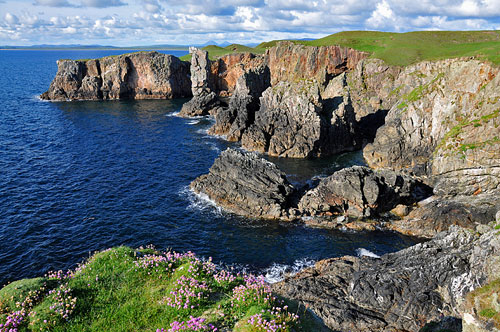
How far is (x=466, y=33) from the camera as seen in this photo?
357 ft

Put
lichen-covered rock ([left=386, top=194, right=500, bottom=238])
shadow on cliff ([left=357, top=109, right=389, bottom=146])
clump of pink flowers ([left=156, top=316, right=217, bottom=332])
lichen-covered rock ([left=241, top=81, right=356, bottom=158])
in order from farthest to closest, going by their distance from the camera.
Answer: shadow on cliff ([left=357, top=109, right=389, bottom=146])
lichen-covered rock ([left=241, top=81, right=356, bottom=158])
lichen-covered rock ([left=386, top=194, right=500, bottom=238])
clump of pink flowers ([left=156, top=316, right=217, bottom=332])

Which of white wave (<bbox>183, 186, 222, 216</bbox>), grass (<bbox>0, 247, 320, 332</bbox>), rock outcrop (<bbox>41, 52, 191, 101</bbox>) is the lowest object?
white wave (<bbox>183, 186, 222, 216</bbox>)

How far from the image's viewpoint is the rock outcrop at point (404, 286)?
21.5 m

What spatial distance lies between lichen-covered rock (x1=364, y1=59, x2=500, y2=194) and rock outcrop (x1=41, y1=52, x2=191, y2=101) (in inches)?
3582

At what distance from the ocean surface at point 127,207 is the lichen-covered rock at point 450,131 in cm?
829

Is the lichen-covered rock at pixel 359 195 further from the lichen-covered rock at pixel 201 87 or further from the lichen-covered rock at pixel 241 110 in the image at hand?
the lichen-covered rock at pixel 201 87

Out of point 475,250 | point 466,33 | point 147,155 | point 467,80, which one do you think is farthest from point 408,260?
point 466,33

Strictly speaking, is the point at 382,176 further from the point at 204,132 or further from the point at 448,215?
the point at 204,132

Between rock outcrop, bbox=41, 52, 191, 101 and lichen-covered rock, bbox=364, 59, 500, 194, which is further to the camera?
rock outcrop, bbox=41, 52, 191, 101

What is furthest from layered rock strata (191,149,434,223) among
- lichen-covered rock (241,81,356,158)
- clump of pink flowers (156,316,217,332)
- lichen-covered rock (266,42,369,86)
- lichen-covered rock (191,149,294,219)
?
lichen-covered rock (266,42,369,86)

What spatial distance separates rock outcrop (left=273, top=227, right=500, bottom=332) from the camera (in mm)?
21531

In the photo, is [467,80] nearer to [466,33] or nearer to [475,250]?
[475,250]

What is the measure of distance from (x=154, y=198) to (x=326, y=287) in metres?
31.8

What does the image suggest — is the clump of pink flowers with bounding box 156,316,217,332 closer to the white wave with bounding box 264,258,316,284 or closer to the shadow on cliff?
the white wave with bounding box 264,258,316,284
